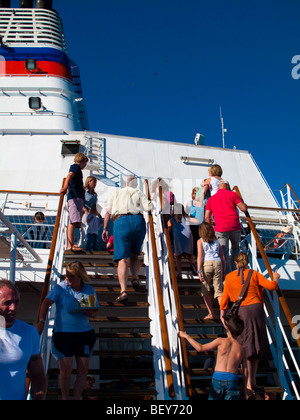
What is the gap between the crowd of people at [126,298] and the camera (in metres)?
2.56

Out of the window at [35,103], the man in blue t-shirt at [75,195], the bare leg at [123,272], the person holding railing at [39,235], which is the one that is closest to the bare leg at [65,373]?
the bare leg at [123,272]

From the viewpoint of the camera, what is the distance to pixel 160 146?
11.7 meters

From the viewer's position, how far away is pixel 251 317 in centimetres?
405

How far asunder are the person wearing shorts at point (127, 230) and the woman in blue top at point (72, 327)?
868mm

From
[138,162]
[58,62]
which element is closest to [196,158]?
[138,162]

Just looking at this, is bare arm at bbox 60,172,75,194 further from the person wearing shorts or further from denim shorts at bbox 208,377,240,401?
denim shorts at bbox 208,377,240,401

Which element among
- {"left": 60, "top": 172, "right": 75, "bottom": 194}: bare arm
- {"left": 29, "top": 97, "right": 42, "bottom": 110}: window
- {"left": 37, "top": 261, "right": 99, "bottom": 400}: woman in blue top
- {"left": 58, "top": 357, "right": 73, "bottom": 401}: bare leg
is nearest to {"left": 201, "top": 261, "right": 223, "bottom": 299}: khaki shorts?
{"left": 37, "top": 261, "right": 99, "bottom": 400}: woman in blue top

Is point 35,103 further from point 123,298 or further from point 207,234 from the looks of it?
point 123,298

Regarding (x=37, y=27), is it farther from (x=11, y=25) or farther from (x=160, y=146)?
(x=160, y=146)

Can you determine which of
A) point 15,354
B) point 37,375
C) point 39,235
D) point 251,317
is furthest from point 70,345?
A: point 39,235

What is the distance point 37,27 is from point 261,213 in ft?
36.7

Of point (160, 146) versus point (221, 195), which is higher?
point (160, 146)

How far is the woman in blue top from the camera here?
339cm

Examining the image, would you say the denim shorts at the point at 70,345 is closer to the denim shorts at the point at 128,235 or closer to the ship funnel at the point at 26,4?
the denim shorts at the point at 128,235
